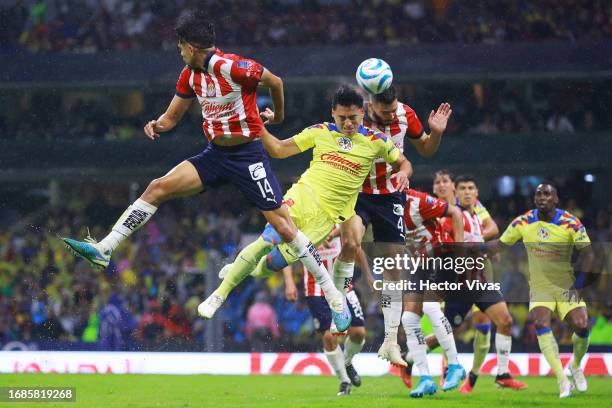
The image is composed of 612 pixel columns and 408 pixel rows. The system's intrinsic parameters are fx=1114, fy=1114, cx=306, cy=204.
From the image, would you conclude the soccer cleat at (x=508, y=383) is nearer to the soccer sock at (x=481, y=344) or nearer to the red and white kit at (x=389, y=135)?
the soccer sock at (x=481, y=344)

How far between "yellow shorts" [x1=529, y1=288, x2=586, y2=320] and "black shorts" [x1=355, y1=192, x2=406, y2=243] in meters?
2.71

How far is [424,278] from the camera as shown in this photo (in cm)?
1212

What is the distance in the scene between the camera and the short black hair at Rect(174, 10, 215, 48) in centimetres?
919

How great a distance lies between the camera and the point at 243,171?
9469 millimetres

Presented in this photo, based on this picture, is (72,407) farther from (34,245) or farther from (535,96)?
(535,96)

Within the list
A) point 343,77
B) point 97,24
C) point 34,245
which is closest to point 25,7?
point 97,24

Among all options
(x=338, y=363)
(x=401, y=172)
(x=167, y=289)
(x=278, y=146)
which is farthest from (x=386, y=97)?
(x=167, y=289)

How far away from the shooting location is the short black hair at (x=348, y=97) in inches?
395

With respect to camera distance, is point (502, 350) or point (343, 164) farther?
point (502, 350)

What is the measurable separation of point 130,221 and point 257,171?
1.17 meters

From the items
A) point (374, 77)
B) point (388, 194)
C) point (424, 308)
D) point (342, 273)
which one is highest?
point (374, 77)

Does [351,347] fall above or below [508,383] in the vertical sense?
above

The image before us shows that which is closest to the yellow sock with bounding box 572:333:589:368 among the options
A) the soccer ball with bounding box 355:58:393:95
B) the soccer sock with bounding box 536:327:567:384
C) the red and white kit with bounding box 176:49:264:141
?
the soccer sock with bounding box 536:327:567:384

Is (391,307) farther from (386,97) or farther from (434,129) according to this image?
(386,97)
